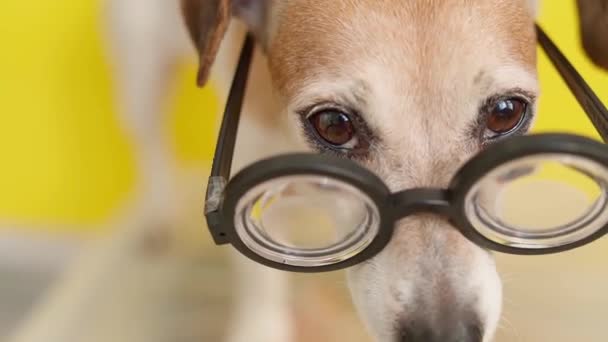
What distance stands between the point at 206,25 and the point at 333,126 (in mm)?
249

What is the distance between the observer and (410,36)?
3.25 feet

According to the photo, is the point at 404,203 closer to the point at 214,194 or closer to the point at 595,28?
the point at 214,194

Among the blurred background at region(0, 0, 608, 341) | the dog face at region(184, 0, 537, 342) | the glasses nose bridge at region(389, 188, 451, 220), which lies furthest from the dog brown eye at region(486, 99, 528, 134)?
A: the blurred background at region(0, 0, 608, 341)

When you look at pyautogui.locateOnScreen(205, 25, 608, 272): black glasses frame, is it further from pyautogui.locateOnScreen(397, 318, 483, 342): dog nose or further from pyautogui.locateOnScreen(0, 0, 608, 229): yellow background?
pyautogui.locateOnScreen(0, 0, 608, 229): yellow background

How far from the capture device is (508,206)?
1.05 meters

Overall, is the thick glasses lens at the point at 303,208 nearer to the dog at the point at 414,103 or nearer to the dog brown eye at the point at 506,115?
the dog at the point at 414,103

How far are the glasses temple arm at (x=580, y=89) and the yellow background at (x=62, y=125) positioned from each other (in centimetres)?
104

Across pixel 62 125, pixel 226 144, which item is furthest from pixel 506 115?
pixel 62 125

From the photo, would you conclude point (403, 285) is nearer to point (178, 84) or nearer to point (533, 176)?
point (533, 176)

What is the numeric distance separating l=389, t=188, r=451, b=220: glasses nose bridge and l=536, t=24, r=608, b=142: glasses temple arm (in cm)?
20

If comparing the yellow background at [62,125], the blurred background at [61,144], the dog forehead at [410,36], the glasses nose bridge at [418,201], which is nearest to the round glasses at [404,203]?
the glasses nose bridge at [418,201]

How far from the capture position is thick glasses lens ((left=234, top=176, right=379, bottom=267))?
0.86 meters

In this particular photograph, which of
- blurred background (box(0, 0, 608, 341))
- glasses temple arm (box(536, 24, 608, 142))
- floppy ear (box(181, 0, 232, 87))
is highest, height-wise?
floppy ear (box(181, 0, 232, 87))

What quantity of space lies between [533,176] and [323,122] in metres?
0.29
